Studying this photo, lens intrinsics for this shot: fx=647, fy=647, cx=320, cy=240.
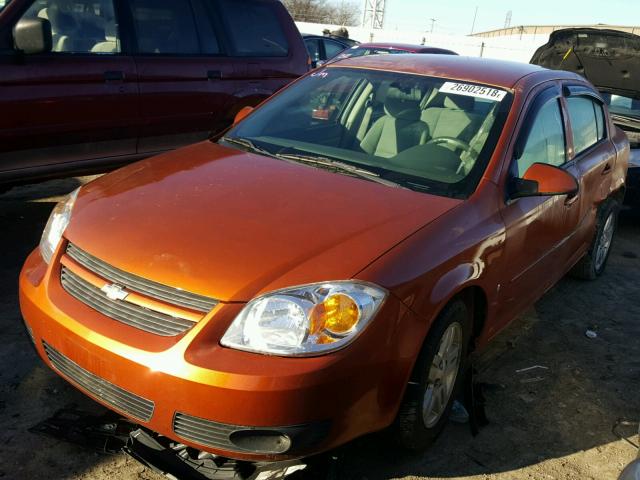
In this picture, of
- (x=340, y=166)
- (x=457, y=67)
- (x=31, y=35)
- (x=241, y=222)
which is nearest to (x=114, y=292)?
(x=241, y=222)

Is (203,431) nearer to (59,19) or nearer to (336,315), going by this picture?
(336,315)

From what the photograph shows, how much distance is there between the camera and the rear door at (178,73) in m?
5.16

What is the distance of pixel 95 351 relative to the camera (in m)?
2.29

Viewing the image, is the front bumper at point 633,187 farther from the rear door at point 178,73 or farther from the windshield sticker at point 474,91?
the rear door at point 178,73

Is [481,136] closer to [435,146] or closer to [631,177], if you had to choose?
[435,146]

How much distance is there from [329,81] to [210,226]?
1.79 m

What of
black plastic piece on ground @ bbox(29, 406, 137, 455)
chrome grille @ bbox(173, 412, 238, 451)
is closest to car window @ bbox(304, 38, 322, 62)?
black plastic piece on ground @ bbox(29, 406, 137, 455)

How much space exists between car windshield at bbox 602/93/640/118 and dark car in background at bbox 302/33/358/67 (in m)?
6.68

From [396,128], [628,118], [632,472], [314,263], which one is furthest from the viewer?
[628,118]

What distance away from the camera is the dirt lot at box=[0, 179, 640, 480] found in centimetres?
269

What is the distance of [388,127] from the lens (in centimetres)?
354

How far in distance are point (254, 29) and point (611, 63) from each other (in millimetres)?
Result: 3662

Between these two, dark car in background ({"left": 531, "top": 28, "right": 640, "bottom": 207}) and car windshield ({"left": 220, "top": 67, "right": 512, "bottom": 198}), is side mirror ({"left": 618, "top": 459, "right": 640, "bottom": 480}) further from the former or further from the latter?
dark car in background ({"left": 531, "top": 28, "right": 640, "bottom": 207})

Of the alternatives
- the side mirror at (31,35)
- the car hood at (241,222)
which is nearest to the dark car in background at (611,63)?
the car hood at (241,222)
